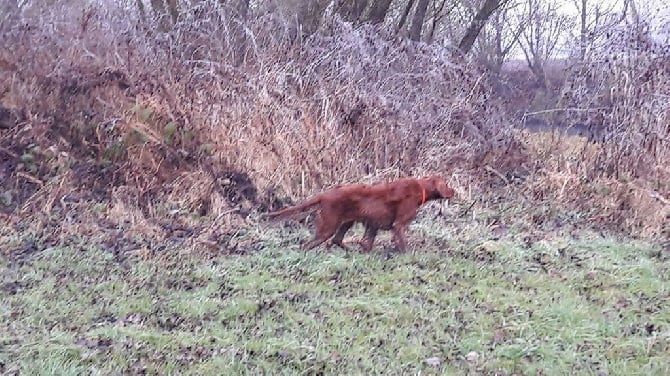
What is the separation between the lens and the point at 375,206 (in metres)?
7.30

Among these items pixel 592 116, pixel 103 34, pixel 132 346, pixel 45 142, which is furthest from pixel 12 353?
pixel 592 116

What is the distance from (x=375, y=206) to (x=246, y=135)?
302 cm

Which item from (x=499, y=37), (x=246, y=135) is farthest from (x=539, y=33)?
(x=246, y=135)

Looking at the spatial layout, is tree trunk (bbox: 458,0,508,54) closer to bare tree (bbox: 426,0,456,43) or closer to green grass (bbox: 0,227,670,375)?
bare tree (bbox: 426,0,456,43)

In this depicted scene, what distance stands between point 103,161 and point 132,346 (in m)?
5.00

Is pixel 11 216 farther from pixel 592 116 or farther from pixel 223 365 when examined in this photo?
pixel 592 116

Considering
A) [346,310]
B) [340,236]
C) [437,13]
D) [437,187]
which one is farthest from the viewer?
[437,13]

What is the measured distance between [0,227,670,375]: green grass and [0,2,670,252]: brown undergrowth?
1415mm

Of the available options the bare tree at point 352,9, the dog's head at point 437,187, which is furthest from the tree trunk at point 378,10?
the dog's head at point 437,187

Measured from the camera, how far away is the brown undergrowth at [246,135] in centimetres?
908

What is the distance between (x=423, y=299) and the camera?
6.09m

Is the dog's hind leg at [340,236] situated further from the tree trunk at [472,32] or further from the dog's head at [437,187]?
the tree trunk at [472,32]

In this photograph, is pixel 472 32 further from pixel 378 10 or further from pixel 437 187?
pixel 437 187

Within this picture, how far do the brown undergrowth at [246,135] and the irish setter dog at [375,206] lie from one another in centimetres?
134
